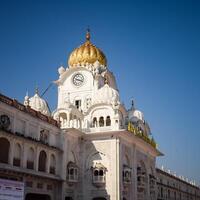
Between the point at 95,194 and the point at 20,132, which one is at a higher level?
the point at 20,132

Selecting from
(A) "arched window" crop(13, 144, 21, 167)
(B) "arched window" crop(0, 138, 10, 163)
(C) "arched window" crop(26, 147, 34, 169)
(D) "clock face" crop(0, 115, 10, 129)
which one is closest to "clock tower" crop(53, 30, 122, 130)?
(C) "arched window" crop(26, 147, 34, 169)

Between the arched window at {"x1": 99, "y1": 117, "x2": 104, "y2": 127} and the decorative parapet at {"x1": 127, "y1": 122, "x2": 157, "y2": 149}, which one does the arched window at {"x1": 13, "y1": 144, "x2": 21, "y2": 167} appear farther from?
the decorative parapet at {"x1": 127, "y1": 122, "x2": 157, "y2": 149}

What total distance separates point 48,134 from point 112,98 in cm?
802

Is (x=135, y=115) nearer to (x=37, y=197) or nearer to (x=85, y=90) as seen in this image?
(x=85, y=90)

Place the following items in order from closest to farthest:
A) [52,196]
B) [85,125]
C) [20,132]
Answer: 1. [20,132]
2. [52,196]
3. [85,125]

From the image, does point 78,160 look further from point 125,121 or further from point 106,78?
point 106,78

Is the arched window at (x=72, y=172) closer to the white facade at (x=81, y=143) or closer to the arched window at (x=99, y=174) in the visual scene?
the white facade at (x=81, y=143)

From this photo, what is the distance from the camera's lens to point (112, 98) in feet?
111

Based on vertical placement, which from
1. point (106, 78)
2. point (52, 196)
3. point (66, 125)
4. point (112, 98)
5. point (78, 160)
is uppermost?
point (106, 78)

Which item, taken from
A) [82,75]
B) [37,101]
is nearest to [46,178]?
[37,101]

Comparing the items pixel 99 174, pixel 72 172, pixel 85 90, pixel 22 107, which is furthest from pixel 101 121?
pixel 22 107

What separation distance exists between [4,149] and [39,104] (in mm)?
12121

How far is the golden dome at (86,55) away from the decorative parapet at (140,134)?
8973mm

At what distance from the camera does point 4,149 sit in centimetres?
2323
